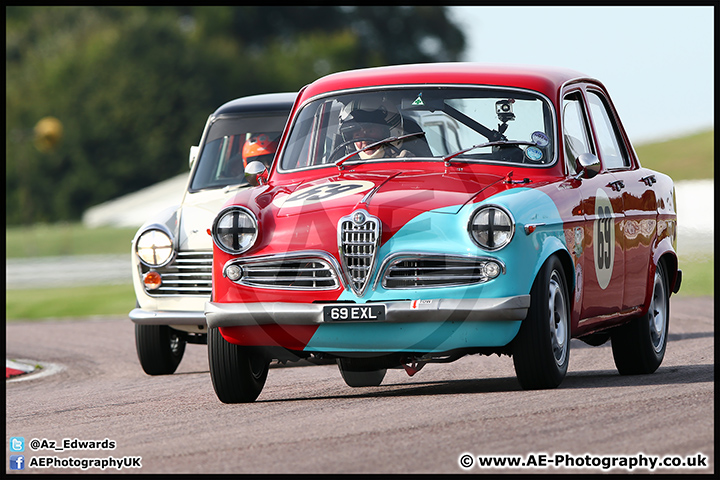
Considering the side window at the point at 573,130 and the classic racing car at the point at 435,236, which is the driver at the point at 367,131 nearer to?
the classic racing car at the point at 435,236

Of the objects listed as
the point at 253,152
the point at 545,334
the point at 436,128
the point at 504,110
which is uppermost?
the point at 504,110

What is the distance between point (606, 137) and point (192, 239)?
10.9 ft

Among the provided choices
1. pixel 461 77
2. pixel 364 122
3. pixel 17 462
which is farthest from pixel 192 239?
pixel 17 462

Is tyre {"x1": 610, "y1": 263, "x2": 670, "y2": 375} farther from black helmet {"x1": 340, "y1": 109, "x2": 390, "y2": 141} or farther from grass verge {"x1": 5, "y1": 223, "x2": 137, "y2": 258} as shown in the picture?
grass verge {"x1": 5, "y1": 223, "x2": 137, "y2": 258}

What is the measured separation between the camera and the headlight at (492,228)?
22.8 feet

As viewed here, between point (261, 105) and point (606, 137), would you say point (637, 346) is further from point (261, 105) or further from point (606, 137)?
point (261, 105)

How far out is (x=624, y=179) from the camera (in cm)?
869

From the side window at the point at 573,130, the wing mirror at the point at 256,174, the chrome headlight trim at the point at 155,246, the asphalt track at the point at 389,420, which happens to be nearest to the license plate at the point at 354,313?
the asphalt track at the point at 389,420

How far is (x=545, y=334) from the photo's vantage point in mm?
7090

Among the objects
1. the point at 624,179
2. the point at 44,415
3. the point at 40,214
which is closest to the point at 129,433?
the point at 44,415

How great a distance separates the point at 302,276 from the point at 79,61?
65.7m

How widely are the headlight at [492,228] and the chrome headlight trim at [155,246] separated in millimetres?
3895

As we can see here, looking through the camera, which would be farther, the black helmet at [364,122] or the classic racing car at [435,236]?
the black helmet at [364,122]

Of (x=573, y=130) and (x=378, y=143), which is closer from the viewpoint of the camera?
(x=378, y=143)
